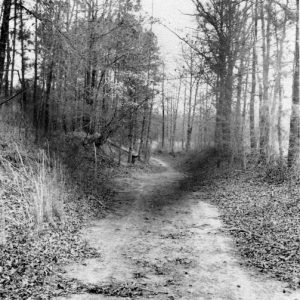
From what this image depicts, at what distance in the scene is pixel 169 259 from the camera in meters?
6.70

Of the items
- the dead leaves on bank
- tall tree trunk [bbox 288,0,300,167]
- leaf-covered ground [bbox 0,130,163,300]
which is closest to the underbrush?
the dead leaves on bank

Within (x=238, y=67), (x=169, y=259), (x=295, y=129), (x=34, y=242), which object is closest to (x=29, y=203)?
(x=34, y=242)

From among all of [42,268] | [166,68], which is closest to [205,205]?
[42,268]

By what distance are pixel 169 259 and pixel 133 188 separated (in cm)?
962

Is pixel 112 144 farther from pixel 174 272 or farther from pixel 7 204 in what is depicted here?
pixel 174 272

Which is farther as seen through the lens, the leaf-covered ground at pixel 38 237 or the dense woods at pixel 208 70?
the dense woods at pixel 208 70

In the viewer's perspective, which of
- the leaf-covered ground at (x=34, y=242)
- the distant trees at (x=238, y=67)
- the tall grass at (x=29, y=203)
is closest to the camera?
the leaf-covered ground at (x=34, y=242)

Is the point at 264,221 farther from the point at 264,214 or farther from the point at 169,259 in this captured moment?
the point at 169,259

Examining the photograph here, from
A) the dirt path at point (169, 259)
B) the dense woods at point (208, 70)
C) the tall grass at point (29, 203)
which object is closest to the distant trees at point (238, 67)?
the dense woods at point (208, 70)

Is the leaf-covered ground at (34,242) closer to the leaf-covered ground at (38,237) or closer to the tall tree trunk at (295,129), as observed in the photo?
the leaf-covered ground at (38,237)

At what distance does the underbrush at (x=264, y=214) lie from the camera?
6473 mm

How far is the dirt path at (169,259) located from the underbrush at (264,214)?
0.37 m

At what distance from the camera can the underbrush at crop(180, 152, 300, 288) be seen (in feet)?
21.2

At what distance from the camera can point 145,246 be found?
24.7 feet
